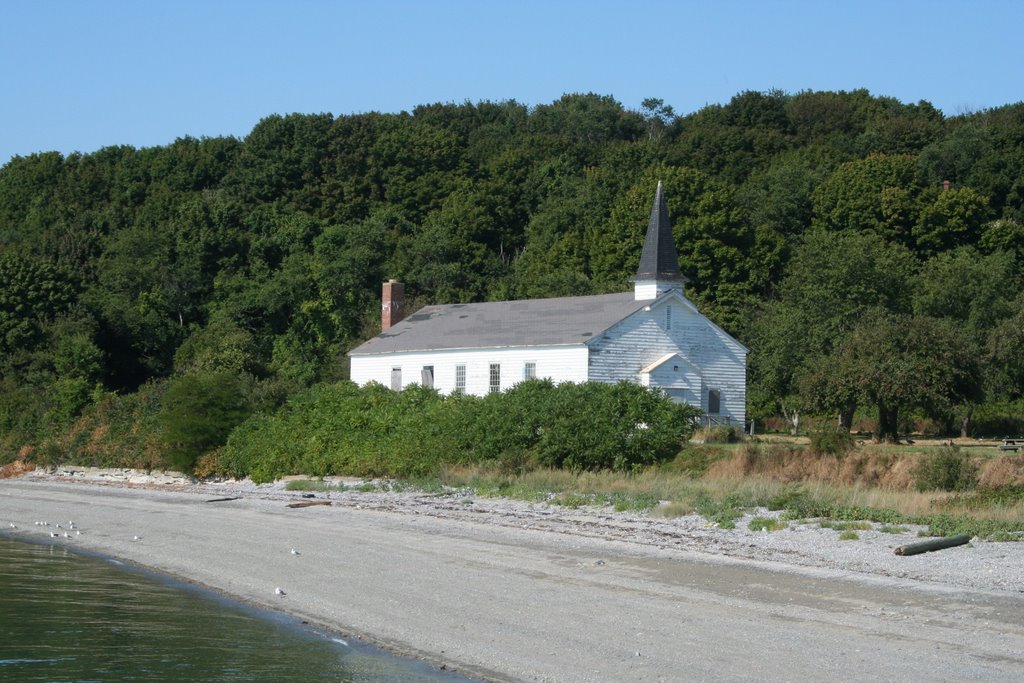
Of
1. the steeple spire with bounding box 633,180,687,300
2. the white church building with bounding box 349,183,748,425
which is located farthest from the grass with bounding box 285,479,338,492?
the steeple spire with bounding box 633,180,687,300

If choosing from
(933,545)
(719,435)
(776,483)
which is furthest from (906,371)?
(933,545)

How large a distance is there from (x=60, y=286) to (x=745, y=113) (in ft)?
205

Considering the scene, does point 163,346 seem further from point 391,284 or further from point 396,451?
point 396,451

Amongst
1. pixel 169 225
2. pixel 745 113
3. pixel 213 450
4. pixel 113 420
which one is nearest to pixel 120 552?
pixel 213 450

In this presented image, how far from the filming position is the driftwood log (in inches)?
722

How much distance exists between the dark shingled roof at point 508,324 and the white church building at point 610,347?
0.07m

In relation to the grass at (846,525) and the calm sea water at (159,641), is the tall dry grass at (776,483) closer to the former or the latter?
the grass at (846,525)

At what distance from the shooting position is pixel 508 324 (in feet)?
170

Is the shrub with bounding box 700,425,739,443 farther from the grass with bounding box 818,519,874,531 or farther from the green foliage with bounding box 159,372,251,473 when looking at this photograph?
the grass with bounding box 818,519,874,531

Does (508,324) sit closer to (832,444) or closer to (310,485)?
(310,485)

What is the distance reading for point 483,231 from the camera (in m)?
87.4

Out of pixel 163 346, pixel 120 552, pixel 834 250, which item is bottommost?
pixel 120 552

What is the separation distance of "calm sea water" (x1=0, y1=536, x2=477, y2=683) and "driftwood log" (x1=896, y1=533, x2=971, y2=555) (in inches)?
313

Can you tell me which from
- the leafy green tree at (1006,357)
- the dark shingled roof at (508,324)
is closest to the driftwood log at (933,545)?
the dark shingled roof at (508,324)
